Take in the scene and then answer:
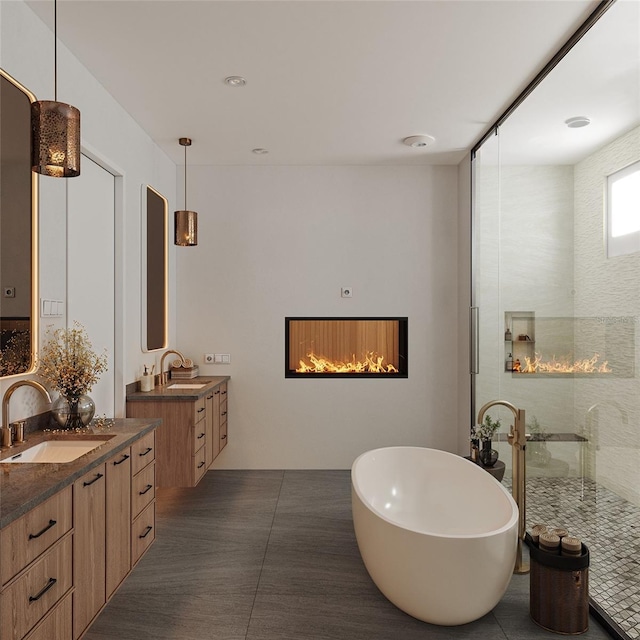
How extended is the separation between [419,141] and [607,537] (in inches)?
121

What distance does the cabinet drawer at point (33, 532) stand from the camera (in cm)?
148

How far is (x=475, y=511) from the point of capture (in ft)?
10.5

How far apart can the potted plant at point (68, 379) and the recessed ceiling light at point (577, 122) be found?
8.57 feet

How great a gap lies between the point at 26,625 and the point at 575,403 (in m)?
2.35

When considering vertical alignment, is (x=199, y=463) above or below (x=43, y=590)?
below

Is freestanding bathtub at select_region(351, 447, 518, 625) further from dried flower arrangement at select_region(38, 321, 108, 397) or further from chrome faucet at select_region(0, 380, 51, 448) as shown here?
chrome faucet at select_region(0, 380, 51, 448)

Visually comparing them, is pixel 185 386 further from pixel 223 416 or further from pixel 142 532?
pixel 142 532

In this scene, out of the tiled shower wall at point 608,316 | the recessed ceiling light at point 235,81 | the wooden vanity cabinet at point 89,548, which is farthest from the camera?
the recessed ceiling light at point 235,81

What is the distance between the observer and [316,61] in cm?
297

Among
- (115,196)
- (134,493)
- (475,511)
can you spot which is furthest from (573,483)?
(115,196)

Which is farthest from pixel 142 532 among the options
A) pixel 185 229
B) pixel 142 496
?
pixel 185 229

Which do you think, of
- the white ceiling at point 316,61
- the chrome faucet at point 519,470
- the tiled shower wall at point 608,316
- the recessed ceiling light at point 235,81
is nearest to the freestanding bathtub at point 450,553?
the chrome faucet at point 519,470

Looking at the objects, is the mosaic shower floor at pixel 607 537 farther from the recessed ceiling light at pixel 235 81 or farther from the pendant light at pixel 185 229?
the pendant light at pixel 185 229

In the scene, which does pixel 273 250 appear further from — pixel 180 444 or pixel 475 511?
pixel 475 511
